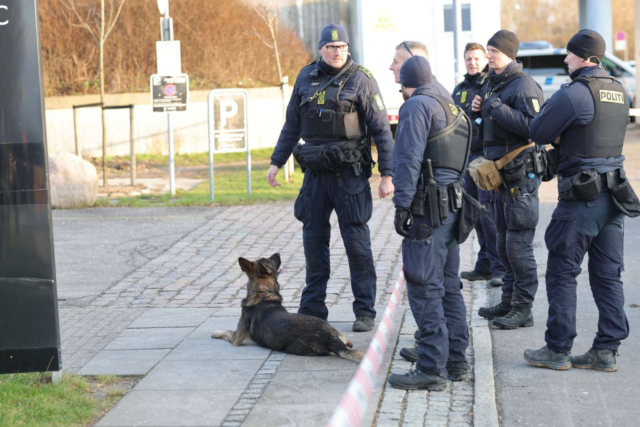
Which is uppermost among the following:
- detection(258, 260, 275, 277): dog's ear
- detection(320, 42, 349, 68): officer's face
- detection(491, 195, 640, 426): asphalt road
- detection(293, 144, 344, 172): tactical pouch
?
detection(320, 42, 349, 68): officer's face

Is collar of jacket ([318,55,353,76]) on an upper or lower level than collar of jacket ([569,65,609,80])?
upper

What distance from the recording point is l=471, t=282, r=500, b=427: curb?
4.54 metres

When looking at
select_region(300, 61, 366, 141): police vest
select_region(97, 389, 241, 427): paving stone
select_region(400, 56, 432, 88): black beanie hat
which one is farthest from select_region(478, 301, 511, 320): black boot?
select_region(97, 389, 241, 427): paving stone

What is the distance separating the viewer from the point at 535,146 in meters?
6.37

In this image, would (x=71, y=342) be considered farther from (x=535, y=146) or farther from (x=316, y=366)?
(x=535, y=146)

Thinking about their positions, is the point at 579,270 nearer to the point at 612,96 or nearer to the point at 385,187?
the point at 612,96

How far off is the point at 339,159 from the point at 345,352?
4.63 ft

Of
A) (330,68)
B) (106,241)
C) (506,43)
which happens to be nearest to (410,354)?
(330,68)

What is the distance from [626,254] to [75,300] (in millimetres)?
5536

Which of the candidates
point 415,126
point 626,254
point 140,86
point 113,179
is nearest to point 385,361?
point 415,126

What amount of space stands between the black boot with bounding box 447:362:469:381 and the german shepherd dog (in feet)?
1.85

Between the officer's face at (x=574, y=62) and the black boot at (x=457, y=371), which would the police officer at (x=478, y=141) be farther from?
the black boot at (x=457, y=371)

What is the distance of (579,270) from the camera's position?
5273mm

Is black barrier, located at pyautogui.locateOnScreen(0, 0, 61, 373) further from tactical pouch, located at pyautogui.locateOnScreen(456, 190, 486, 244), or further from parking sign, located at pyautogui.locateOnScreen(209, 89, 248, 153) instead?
parking sign, located at pyautogui.locateOnScreen(209, 89, 248, 153)
